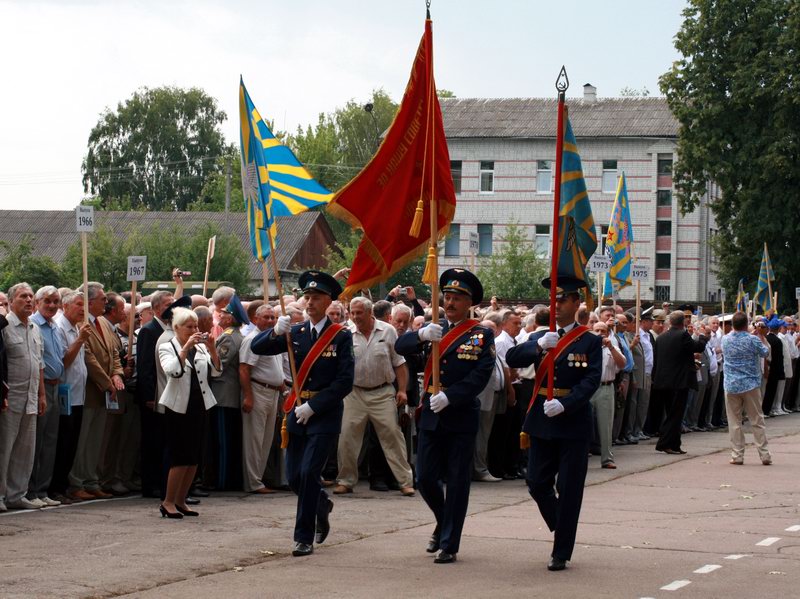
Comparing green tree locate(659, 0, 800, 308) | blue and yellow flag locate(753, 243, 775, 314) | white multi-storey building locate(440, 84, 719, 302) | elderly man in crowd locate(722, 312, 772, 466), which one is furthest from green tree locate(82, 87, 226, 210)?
elderly man in crowd locate(722, 312, 772, 466)

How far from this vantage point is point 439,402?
396 inches

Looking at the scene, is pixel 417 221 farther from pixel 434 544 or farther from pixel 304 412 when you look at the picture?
pixel 434 544

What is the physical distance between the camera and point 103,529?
11.6 meters

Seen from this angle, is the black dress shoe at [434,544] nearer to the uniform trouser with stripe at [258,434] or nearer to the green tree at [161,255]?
the uniform trouser with stripe at [258,434]

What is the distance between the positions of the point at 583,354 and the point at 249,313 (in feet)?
19.0

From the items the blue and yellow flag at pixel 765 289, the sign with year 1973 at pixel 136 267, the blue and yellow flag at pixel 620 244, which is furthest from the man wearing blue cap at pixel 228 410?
the blue and yellow flag at pixel 765 289

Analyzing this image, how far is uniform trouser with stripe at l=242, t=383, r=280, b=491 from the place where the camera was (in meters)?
14.4

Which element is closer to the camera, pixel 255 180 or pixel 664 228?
pixel 255 180

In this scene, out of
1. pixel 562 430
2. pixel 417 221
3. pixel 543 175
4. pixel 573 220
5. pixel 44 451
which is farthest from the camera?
pixel 543 175

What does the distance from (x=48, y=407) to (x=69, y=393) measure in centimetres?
25

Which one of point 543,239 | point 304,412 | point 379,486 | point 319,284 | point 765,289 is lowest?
point 379,486

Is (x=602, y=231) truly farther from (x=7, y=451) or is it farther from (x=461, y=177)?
(x=7, y=451)

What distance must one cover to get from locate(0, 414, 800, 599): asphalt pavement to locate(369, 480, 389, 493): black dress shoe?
106mm

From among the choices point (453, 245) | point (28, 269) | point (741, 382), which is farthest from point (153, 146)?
point (741, 382)
